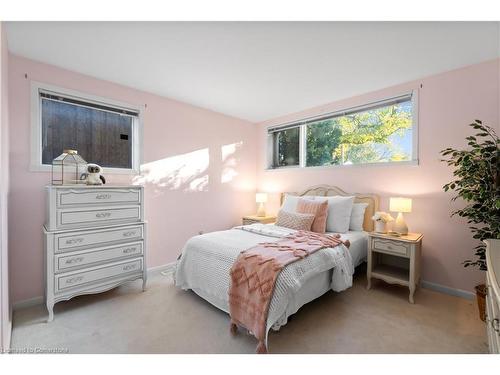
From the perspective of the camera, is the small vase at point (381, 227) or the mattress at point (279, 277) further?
the small vase at point (381, 227)

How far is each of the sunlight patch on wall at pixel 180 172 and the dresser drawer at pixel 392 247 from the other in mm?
2487

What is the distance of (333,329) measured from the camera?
1889mm

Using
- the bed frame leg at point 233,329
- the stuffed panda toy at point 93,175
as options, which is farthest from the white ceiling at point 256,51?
the bed frame leg at point 233,329

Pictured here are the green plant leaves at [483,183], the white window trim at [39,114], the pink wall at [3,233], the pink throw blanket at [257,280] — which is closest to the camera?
the pink wall at [3,233]

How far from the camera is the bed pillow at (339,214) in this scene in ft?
9.60

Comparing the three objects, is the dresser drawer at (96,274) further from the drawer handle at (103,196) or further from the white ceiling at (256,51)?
the white ceiling at (256,51)

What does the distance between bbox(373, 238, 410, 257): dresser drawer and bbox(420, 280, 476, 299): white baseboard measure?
677 millimetres

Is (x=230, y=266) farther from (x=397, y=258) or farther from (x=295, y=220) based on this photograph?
(x=397, y=258)

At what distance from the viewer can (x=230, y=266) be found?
6.68 feet

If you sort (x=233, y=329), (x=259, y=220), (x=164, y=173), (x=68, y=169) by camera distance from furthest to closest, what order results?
(x=259, y=220), (x=164, y=173), (x=68, y=169), (x=233, y=329)

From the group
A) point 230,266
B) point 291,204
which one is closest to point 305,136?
point 291,204

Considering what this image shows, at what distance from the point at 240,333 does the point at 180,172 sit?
2.30 metres
